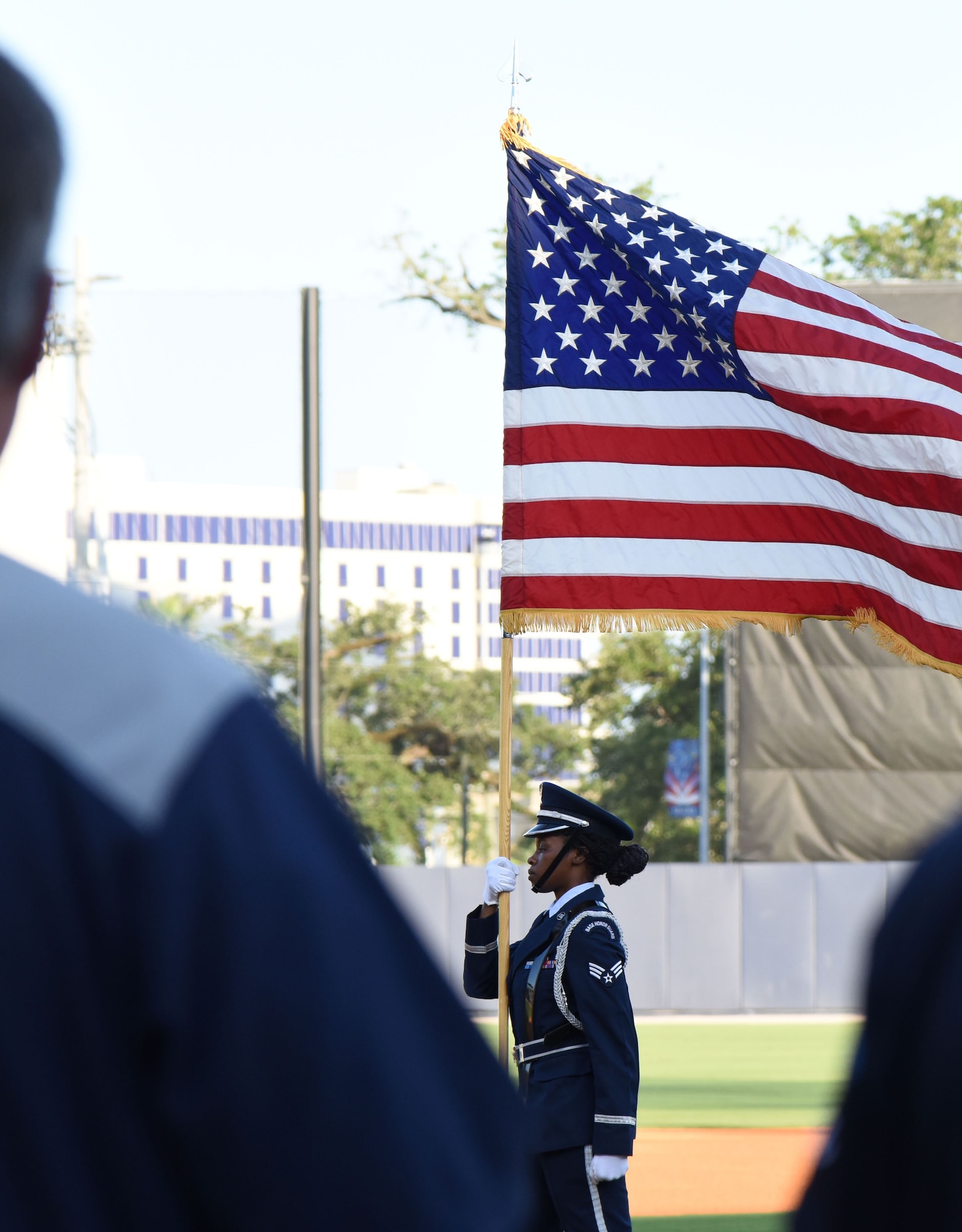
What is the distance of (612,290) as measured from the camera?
661 centimetres

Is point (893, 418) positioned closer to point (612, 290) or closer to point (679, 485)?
point (679, 485)

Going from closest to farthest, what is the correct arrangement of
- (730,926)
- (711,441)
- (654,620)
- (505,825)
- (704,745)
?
(505,825) < (654,620) < (711,441) < (730,926) < (704,745)

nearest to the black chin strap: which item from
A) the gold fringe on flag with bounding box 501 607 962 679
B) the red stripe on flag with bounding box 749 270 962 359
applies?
the gold fringe on flag with bounding box 501 607 962 679

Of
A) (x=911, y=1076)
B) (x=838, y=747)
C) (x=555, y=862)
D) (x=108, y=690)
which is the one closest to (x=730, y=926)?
(x=838, y=747)

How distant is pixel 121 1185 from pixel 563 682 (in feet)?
133

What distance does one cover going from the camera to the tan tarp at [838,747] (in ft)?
69.2

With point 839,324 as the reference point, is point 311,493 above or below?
below

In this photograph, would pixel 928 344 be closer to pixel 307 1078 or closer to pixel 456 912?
pixel 307 1078

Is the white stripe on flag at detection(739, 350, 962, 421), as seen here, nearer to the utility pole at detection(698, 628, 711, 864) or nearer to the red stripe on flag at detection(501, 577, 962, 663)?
the red stripe on flag at detection(501, 577, 962, 663)

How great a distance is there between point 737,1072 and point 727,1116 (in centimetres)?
262

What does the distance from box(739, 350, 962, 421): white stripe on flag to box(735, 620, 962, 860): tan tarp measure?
48.8ft

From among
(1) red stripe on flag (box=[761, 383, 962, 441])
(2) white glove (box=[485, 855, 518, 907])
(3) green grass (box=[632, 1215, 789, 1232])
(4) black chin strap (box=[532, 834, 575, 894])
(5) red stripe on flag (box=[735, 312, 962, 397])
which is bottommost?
(3) green grass (box=[632, 1215, 789, 1232])

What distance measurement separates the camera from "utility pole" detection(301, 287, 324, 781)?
14680 mm

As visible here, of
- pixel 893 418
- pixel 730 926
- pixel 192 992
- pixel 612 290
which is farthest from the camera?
pixel 730 926
